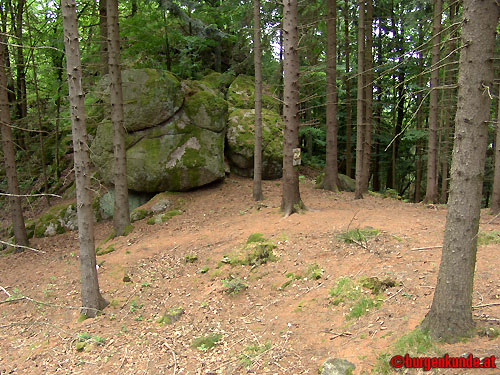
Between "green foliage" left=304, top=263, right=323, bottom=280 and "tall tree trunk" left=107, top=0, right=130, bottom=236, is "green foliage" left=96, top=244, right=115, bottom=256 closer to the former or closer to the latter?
"tall tree trunk" left=107, top=0, right=130, bottom=236

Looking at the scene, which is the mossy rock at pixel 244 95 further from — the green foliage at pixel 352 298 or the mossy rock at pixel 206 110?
the green foliage at pixel 352 298

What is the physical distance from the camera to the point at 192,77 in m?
17.4

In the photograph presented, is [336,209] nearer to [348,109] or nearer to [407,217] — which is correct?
[407,217]

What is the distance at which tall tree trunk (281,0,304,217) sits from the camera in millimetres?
8984

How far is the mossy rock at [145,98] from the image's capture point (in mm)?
13227

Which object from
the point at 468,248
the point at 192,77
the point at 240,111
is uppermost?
the point at 192,77

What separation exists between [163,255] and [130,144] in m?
5.92

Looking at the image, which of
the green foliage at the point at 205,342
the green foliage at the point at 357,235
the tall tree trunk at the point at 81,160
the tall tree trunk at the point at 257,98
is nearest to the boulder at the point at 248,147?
the tall tree trunk at the point at 257,98

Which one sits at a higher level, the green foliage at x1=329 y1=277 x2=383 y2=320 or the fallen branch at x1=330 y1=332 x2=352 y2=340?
the green foliage at x1=329 y1=277 x2=383 y2=320

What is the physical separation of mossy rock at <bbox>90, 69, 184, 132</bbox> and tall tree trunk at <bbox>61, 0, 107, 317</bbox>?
682cm

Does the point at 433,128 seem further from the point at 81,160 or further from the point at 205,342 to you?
the point at 81,160

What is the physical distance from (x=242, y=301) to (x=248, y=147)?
30.8 feet

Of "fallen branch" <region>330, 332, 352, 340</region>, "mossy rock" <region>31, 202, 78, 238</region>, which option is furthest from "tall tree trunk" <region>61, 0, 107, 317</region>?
"mossy rock" <region>31, 202, 78, 238</region>

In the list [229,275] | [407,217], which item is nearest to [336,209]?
[407,217]
